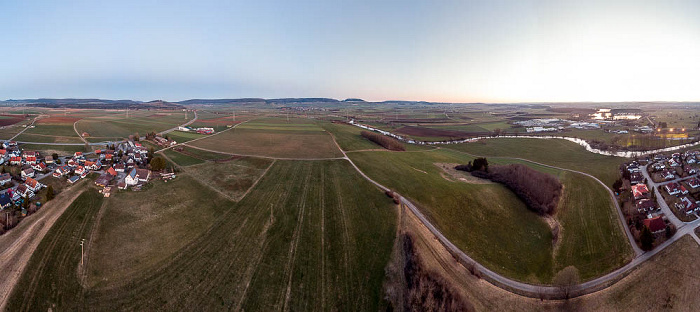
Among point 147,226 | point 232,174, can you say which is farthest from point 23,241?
point 232,174

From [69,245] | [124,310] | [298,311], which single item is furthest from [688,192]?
[69,245]

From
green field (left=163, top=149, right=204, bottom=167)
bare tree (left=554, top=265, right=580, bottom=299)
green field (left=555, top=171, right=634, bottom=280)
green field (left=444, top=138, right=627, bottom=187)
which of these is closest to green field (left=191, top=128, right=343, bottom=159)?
green field (left=163, top=149, right=204, bottom=167)

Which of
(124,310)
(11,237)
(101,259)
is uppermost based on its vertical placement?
(11,237)

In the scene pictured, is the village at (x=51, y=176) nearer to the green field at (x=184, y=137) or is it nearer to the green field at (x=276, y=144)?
the green field at (x=276, y=144)

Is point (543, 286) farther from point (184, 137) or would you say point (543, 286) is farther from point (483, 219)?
point (184, 137)

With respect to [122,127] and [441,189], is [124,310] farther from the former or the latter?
[122,127]

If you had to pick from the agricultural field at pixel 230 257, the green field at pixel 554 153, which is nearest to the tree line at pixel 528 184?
the green field at pixel 554 153
